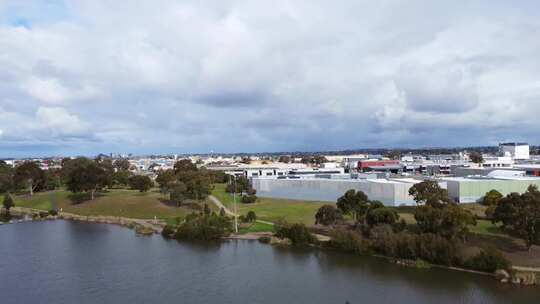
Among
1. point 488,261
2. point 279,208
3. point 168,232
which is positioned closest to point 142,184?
point 279,208

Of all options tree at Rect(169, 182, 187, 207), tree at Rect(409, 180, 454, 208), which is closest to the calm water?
tree at Rect(409, 180, 454, 208)

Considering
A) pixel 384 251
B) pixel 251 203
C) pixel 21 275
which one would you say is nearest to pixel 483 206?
pixel 384 251

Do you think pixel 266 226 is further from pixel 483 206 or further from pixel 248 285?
pixel 483 206

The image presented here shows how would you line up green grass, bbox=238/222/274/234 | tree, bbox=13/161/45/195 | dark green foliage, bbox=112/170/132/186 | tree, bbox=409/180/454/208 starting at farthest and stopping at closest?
1. dark green foliage, bbox=112/170/132/186
2. tree, bbox=13/161/45/195
3. green grass, bbox=238/222/274/234
4. tree, bbox=409/180/454/208

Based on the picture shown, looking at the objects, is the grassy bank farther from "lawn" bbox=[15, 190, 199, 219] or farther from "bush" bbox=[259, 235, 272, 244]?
"bush" bbox=[259, 235, 272, 244]

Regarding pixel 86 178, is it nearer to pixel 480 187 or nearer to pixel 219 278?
pixel 219 278

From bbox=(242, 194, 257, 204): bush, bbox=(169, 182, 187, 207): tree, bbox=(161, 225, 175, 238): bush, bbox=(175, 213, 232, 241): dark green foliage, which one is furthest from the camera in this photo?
bbox=(242, 194, 257, 204): bush

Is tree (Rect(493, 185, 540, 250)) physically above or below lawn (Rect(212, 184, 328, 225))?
above

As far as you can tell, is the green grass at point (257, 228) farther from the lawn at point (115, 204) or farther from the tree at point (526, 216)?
the tree at point (526, 216)
